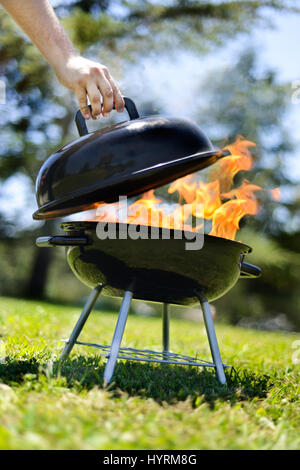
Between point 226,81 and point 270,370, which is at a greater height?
point 226,81

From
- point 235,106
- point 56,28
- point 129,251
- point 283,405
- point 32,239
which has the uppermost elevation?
point 235,106

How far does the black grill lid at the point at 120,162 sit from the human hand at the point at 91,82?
0.10 m

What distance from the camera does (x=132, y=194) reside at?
5.55 ft

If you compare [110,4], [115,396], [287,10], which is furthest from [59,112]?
[115,396]

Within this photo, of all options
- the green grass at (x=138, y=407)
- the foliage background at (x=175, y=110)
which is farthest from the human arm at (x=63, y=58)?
the foliage background at (x=175, y=110)

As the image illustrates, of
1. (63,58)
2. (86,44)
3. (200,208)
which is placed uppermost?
(86,44)

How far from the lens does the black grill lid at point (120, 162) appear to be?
155 cm

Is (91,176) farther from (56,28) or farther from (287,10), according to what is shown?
(287,10)

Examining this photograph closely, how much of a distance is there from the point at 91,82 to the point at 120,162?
0.33m

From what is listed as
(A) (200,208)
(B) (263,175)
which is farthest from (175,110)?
(A) (200,208)

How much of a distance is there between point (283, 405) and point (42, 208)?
1.27 m

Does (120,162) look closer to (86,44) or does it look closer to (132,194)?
(132,194)

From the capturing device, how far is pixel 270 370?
2.58 metres

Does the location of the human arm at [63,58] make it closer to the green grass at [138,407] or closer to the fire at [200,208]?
the fire at [200,208]
